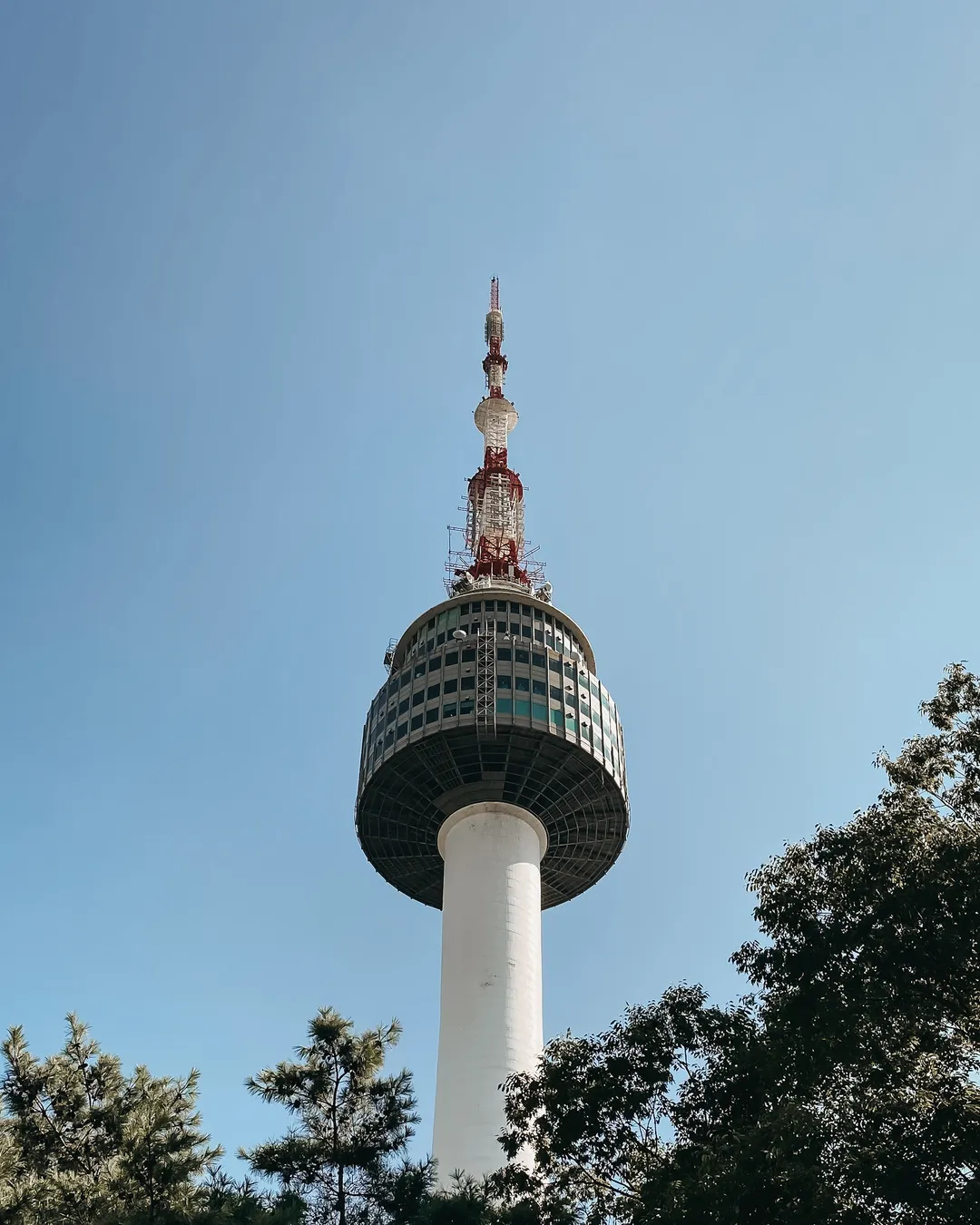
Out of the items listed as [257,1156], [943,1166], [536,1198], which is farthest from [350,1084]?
[943,1166]

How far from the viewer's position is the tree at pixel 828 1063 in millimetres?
24125

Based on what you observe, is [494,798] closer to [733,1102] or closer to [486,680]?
[486,680]

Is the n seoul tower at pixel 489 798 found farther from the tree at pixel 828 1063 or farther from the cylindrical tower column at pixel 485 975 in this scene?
the tree at pixel 828 1063

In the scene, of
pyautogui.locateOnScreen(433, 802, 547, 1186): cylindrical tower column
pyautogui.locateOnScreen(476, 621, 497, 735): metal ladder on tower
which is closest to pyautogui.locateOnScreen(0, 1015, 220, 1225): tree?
pyautogui.locateOnScreen(433, 802, 547, 1186): cylindrical tower column

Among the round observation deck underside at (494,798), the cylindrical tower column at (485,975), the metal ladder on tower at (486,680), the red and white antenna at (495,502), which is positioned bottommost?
the cylindrical tower column at (485,975)

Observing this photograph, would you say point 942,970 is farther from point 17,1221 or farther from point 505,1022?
point 505,1022

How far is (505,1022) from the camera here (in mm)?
60812

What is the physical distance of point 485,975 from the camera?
62.3 m

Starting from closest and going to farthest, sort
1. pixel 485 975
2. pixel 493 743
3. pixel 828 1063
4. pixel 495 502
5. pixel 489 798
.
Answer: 1. pixel 828 1063
2. pixel 485 975
3. pixel 493 743
4. pixel 489 798
5. pixel 495 502

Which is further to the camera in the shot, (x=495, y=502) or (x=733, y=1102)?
(x=495, y=502)

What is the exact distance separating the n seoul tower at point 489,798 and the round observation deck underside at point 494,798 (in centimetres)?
9

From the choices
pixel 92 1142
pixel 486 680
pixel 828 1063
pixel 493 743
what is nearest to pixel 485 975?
pixel 493 743

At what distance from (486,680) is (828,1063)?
139ft

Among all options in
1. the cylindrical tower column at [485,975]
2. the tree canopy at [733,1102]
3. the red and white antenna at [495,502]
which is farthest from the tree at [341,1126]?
the red and white antenna at [495,502]
